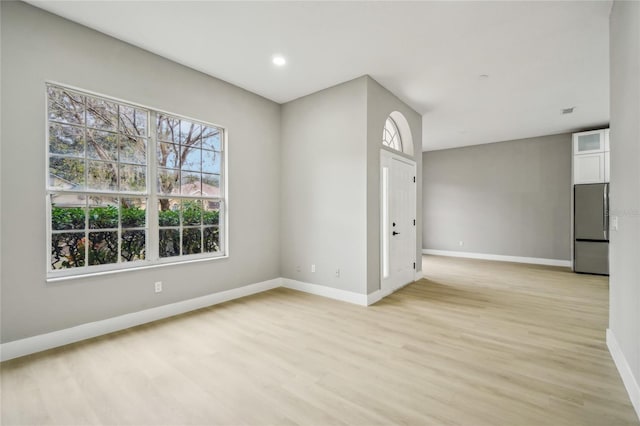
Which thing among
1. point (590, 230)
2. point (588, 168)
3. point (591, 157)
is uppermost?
point (591, 157)

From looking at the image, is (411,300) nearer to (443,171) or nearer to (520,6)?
(520,6)

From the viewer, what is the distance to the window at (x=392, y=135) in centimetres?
465

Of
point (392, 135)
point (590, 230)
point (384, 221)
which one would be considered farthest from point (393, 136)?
point (590, 230)

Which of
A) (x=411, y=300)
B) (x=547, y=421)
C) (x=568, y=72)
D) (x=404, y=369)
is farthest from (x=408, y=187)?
(x=547, y=421)

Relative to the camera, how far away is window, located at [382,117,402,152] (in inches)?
183

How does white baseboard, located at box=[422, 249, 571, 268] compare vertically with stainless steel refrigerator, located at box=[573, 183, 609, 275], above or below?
below

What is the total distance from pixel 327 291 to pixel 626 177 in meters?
3.28

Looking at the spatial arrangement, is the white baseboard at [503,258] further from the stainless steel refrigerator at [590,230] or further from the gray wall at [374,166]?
the gray wall at [374,166]

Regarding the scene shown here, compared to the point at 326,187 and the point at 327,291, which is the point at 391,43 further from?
the point at 327,291

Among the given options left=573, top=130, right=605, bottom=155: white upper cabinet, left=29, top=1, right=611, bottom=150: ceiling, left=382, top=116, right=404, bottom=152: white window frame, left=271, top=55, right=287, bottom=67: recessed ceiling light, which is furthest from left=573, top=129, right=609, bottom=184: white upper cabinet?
left=271, top=55, right=287, bottom=67: recessed ceiling light

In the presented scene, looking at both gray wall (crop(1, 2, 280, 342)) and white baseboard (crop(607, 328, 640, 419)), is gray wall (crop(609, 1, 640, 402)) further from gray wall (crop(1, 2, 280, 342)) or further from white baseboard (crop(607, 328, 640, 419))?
gray wall (crop(1, 2, 280, 342))

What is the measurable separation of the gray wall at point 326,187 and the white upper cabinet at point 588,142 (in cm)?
526

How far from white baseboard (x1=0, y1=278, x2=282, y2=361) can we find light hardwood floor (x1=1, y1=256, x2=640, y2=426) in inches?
3.9

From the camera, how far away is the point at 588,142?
585cm
